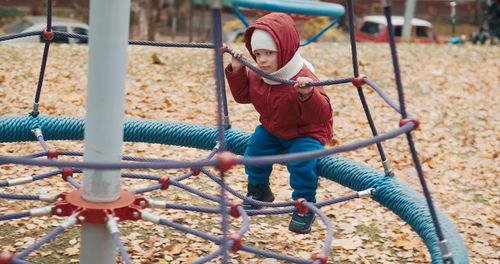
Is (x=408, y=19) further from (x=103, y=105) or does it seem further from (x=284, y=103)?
(x=103, y=105)

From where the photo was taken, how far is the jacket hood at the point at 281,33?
2990 mm

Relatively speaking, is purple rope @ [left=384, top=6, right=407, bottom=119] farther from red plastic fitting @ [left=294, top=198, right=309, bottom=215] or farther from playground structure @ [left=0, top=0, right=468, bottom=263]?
red plastic fitting @ [left=294, top=198, right=309, bottom=215]

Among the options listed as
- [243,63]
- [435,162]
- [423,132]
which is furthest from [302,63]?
[423,132]

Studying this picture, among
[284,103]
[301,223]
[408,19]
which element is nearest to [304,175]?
[301,223]

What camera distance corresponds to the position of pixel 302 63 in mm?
3221

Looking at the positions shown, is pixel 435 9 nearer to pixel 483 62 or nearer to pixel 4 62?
pixel 483 62

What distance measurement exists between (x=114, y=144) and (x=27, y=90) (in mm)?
4929

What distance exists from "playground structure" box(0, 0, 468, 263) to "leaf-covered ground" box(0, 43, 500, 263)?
19.3 inches

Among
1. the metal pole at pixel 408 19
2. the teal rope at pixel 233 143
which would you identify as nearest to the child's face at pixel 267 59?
the teal rope at pixel 233 143

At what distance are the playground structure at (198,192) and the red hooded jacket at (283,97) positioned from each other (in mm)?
131

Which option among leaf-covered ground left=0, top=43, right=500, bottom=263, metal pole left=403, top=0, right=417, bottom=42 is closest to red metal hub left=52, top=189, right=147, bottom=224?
leaf-covered ground left=0, top=43, right=500, bottom=263

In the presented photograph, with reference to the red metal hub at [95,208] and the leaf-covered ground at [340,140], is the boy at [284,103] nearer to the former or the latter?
the leaf-covered ground at [340,140]

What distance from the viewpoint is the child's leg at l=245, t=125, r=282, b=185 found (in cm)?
331

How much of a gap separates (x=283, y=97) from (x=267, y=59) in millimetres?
194
